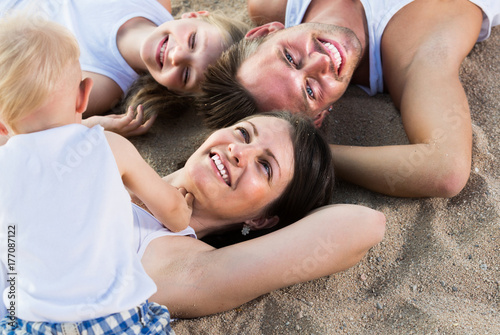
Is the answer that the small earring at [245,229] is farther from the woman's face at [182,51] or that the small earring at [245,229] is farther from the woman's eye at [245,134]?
the woman's face at [182,51]

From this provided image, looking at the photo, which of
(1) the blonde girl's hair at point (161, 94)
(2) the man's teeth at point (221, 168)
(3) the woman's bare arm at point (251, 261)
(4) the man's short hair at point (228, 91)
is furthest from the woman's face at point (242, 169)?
(1) the blonde girl's hair at point (161, 94)

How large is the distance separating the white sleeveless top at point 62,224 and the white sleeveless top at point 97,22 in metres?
1.92

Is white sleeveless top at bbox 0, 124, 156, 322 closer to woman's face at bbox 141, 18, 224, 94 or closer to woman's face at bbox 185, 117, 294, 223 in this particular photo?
woman's face at bbox 185, 117, 294, 223

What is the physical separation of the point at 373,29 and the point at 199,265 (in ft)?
6.41

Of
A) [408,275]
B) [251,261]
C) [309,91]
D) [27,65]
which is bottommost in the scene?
[408,275]

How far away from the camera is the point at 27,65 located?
55.7 inches

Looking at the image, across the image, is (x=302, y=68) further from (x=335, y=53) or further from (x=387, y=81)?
(x=387, y=81)

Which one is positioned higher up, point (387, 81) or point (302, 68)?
point (302, 68)

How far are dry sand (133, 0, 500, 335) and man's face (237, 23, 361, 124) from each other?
17.5 inches

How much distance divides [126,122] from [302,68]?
44.9 inches

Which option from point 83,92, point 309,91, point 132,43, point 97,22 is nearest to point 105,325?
point 83,92

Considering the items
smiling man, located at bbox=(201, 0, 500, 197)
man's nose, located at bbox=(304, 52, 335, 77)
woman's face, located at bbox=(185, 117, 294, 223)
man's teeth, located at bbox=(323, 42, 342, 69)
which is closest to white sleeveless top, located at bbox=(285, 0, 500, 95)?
smiling man, located at bbox=(201, 0, 500, 197)

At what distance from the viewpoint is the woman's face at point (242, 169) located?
2117 millimetres

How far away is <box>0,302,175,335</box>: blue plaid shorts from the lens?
1528 mm
